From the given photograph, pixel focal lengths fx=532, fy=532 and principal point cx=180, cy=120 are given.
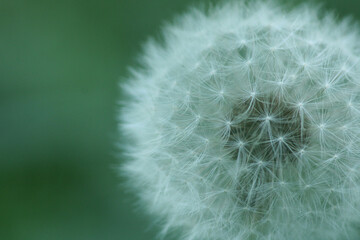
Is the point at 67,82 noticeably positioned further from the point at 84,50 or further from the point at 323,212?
the point at 323,212

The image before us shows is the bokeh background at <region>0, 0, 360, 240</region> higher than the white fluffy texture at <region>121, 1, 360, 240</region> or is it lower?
higher

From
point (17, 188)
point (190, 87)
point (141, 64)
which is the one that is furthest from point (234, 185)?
point (17, 188)

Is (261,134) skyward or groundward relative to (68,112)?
groundward

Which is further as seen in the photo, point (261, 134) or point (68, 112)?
point (68, 112)

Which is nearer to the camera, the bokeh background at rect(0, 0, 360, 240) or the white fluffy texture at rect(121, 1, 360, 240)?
the white fluffy texture at rect(121, 1, 360, 240)
